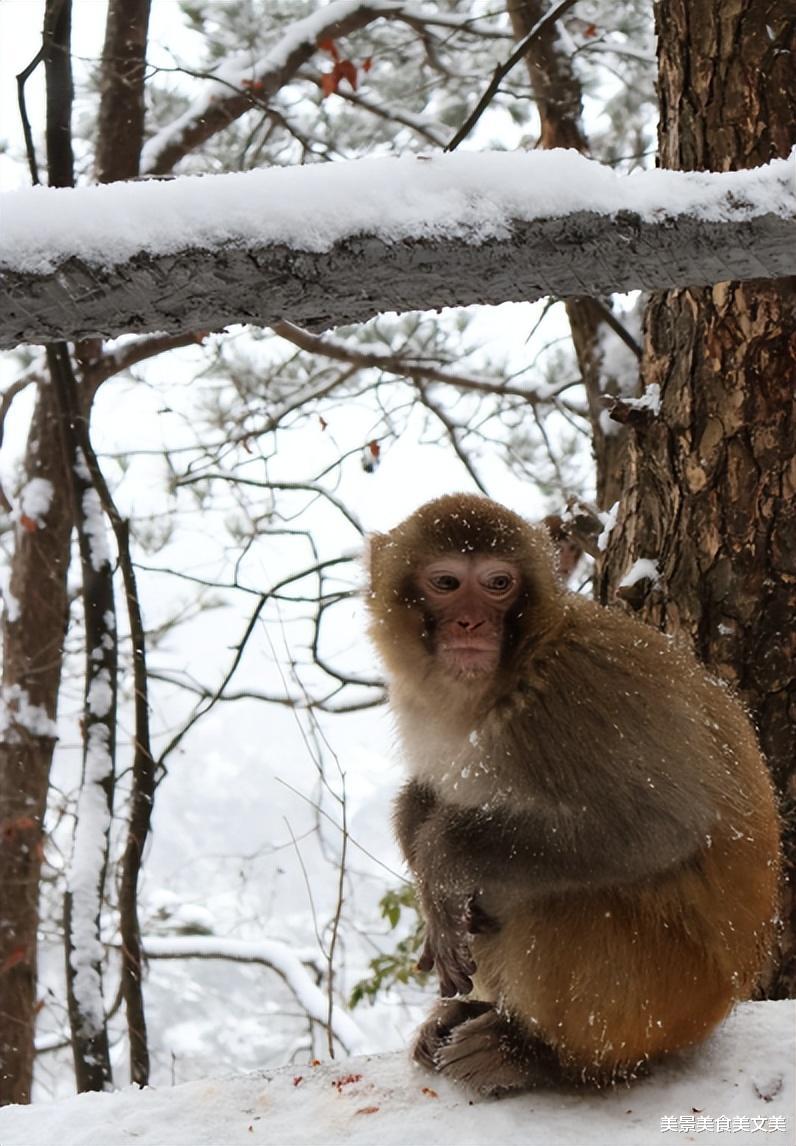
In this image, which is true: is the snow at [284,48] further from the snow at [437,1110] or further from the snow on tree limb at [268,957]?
the snow at [437,1110]

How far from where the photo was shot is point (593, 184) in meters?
1.62

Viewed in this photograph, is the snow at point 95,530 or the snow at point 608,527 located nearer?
the snow at point 608,527

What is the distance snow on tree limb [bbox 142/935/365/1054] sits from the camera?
6497mm

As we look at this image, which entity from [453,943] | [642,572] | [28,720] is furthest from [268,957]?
[453,943]

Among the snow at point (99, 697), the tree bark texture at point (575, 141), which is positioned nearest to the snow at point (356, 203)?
the snow at point (99, 697)

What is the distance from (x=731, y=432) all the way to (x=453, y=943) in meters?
1.66

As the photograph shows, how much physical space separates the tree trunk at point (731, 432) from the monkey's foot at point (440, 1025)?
955mm

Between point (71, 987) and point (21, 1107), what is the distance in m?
1.72

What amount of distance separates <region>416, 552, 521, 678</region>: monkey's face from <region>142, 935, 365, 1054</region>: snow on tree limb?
166 inches

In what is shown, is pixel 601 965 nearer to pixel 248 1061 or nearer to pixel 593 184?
pixel 593 184

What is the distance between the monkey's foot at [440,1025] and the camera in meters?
2.73

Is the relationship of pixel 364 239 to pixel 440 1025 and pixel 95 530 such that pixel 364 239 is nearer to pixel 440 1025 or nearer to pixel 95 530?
pixel 440 1025

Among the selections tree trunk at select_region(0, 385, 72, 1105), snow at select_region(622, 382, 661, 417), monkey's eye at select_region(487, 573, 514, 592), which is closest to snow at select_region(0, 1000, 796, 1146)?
monkey's eye at select_region(487, 573, 514, 592)

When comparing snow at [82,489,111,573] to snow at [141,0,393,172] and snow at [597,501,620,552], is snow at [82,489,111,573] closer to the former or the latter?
snow at [597,501,620,552]
